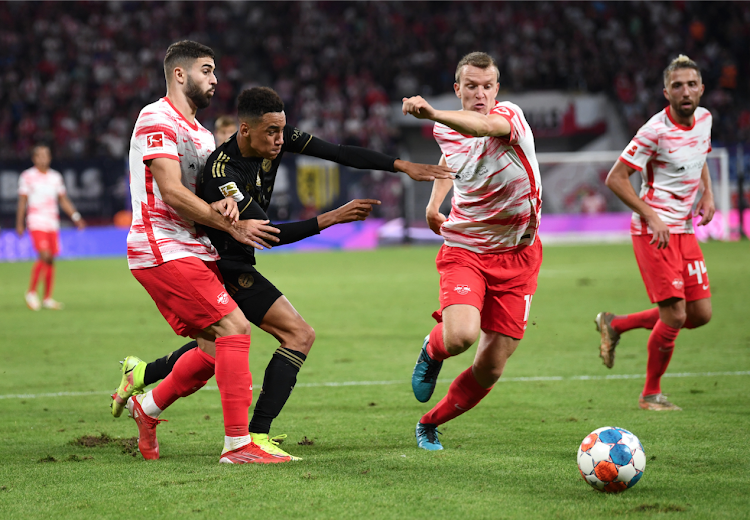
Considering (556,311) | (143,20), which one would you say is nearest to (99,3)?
(143,20)

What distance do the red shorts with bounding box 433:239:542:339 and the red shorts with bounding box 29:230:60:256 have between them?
9271 mm

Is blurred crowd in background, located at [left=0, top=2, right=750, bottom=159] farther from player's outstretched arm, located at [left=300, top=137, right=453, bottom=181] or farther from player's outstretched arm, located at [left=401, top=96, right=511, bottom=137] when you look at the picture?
player's outstretched arm, located at [left=401, top=96, right=511, bottom=137]

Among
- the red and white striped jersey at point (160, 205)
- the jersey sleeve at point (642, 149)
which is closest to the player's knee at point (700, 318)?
the jersey sleeve at point (642, 149)

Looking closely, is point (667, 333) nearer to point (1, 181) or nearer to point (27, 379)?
point (27, 379)

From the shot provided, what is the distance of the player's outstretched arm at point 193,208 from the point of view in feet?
13.2

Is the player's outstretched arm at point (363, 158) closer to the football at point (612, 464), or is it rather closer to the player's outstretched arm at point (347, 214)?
the player's outstretched arm at point (347, 214)

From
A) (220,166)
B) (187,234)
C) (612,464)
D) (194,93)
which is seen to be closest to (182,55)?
(194,93)

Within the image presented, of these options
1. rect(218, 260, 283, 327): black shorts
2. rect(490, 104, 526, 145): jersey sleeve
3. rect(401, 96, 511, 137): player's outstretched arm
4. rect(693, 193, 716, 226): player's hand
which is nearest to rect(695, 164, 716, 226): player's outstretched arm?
rect(693, 193, 716, 226): player's hand

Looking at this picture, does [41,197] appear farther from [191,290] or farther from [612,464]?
[612,464]

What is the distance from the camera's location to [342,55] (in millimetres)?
29969

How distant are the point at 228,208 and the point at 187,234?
0.45 m

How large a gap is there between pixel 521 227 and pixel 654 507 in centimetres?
172

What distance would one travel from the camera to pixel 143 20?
3009cm

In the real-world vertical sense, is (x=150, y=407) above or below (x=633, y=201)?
below
